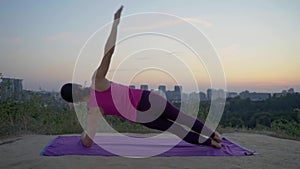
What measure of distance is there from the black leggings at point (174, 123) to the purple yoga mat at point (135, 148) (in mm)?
121

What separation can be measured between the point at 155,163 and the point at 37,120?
3601 millimetres

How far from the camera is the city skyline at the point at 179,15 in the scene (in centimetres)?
586

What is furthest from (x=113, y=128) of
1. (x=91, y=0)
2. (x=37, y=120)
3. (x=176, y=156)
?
(x=176, y=156)

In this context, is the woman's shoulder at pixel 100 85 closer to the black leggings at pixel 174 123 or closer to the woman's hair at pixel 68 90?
the woman's hair at pixel 68 90

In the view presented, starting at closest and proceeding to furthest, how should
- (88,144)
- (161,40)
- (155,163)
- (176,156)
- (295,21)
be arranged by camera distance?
(155,163) < (176,156) < (88,144) < (161,40) < (295,21)

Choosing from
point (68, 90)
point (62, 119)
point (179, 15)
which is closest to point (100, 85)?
point (68, 90)

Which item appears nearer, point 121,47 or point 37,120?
point 121,47

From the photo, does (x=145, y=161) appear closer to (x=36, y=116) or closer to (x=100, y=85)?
(x=100, y=85)

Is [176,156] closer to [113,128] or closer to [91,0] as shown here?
[113,128]

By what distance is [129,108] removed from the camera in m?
3.75

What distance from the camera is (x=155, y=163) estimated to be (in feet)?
10.5

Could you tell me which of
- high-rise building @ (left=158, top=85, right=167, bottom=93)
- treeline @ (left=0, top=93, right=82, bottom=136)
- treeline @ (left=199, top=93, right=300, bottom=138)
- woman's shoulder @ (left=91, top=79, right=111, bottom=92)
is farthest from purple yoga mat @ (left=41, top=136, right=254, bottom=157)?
treeline @ (left=199, top=93, right=300, bottom=138)

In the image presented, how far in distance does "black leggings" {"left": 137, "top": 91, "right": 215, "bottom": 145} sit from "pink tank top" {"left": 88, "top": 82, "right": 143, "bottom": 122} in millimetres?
79

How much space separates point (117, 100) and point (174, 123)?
0.75 m
